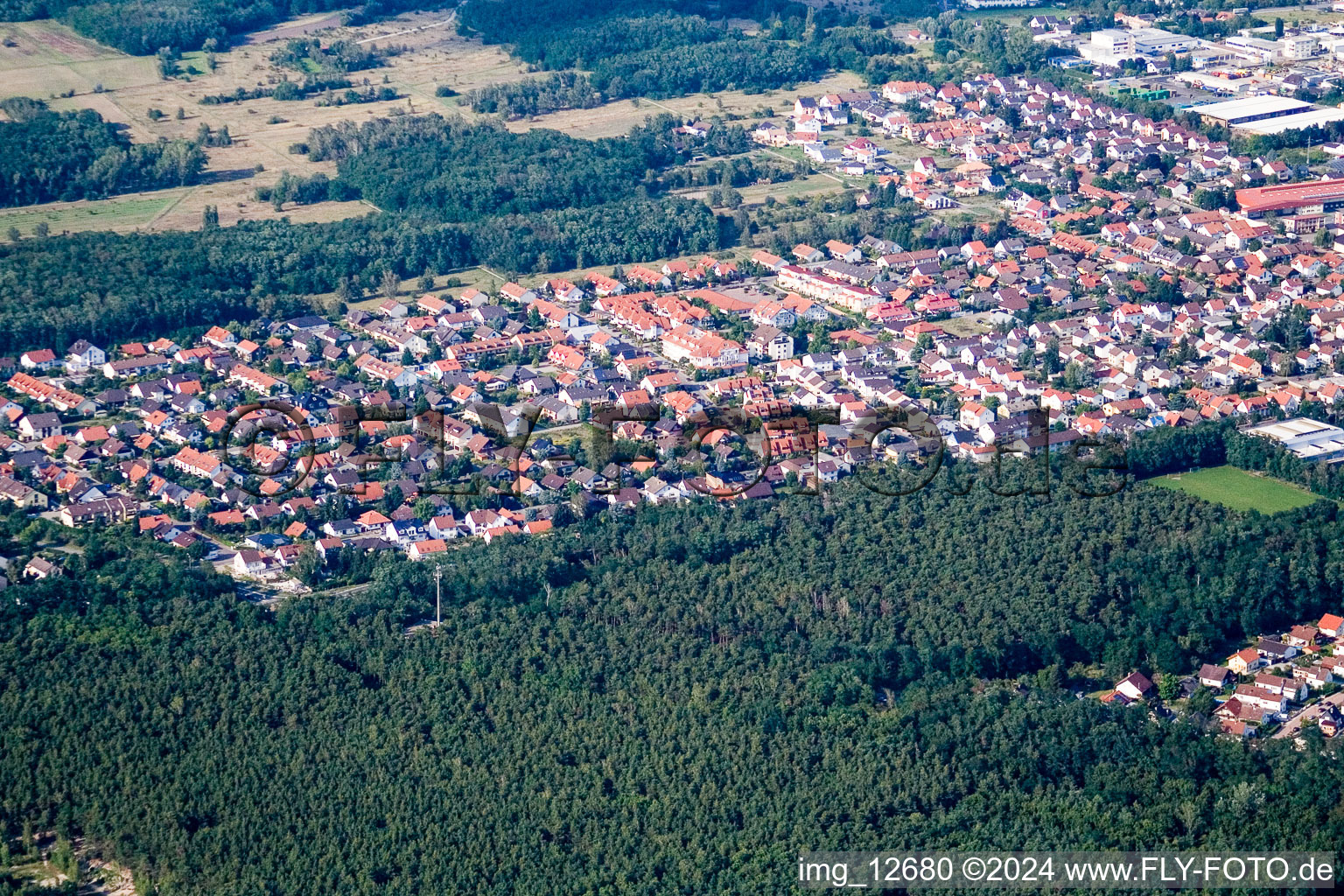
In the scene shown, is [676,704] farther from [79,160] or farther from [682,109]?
[682,109]

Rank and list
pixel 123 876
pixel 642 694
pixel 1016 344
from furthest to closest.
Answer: pixel 1016 344
pixel 642 694
pixel 123 876

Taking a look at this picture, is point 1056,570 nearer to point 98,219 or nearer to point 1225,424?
point 1225,424

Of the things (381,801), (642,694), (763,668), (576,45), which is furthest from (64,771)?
(576,45)

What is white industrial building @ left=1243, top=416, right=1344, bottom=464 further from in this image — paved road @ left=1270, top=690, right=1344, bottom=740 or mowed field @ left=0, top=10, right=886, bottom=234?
mowed field @ left=0, top=10, right=886, bottom=234

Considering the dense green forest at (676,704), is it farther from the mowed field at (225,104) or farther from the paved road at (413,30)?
the paved road at (413,30)

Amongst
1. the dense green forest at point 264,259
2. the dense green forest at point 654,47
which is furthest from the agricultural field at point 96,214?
the dense green forest at point 654,47

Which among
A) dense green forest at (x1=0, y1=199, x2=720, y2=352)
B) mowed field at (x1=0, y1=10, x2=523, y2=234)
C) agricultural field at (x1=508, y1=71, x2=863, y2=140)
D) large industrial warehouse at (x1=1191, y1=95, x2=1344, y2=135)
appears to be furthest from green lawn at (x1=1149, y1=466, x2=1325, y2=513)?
agricultural field at (x1=508, y1=71, x2=863, y2=140)

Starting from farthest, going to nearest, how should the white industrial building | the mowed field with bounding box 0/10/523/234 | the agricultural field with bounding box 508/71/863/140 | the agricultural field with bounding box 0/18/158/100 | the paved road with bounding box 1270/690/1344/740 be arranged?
the agricultural field with bounding box 0/18/158/100 < the agricultural field with bounding box 508/71/863/140 < the mowed field with bounding box 0/10/523/234 < the white industrial building < the paved road with bounding box 1270/690/1344/740
